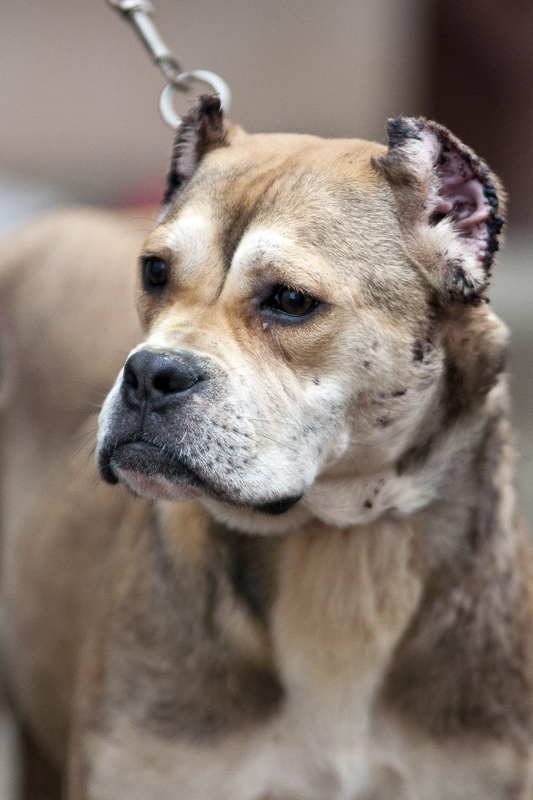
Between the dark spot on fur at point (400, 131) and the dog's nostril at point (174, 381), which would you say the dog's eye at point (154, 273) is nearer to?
the dog's nostril at point (174, 381)

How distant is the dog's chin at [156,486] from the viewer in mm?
2139

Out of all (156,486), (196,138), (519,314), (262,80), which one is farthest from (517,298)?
(156,486)

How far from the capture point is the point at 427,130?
7.12 feet

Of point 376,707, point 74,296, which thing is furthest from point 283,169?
point 74,296

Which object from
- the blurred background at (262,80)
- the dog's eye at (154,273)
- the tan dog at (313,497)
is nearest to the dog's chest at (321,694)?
the tan dog at (313,497)

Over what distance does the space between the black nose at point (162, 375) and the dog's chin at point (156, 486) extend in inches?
6.2

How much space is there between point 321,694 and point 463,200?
1.18m

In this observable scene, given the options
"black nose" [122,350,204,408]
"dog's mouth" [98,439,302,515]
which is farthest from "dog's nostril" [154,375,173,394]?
"dog's mouth" [98,439,302,515]

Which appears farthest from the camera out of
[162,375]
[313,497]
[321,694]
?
[321,694]

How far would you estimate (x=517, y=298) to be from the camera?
24.8ft

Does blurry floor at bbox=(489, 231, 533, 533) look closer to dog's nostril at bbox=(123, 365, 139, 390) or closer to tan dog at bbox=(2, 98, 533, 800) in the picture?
tan dog at bbox=(2, 98, 533, 800)

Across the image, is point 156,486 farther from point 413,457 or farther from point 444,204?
point 444,204

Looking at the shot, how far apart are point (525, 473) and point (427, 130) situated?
440cm

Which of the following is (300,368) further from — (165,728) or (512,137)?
(512,137)
